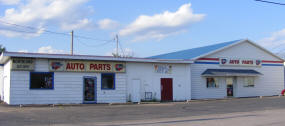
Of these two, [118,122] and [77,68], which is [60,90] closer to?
[77,68]

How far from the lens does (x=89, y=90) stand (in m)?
24.4

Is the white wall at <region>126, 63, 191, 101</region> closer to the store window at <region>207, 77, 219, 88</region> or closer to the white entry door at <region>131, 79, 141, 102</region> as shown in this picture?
the white entry door at <region>131, 79, 141, 102</region>

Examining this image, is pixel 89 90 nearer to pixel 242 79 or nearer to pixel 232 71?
pixel 232 71

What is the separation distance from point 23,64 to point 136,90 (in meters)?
8.66

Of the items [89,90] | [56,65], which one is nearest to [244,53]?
[89,90]

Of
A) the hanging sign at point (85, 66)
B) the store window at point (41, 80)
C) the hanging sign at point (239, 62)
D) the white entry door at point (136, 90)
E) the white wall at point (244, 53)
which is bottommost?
the white entry door at point (136, 90)

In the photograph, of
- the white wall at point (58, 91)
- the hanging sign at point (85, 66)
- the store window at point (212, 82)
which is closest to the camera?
the white wall at point (58, 91)

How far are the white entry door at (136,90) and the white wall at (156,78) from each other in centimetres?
26

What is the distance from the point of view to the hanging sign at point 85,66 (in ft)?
76.2

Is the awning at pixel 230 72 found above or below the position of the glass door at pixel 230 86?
above

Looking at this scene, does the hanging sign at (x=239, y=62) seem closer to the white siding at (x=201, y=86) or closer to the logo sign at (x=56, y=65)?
the white siding at (x=201, y=86)

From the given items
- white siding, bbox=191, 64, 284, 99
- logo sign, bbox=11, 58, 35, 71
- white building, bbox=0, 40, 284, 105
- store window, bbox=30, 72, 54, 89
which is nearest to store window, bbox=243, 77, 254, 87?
white building, bbox=0, 40, 284, 105

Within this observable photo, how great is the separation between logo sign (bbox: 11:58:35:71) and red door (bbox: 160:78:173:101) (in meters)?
10.2

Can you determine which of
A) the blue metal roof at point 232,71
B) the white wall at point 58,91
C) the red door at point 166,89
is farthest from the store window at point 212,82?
the white wall at point 58,91
